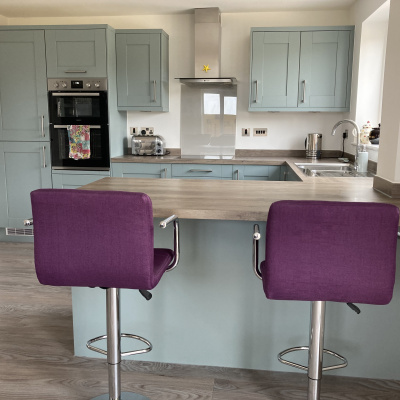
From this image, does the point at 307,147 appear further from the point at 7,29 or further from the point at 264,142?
the point at 7,29

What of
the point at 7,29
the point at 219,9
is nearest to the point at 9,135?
the point at 7,29

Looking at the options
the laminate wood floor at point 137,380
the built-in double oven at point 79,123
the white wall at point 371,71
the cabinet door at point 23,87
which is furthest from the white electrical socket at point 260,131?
the laminate wood floor at point 137,380

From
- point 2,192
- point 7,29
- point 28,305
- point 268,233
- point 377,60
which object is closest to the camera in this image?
point 268,233

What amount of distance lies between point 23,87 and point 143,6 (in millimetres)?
1470

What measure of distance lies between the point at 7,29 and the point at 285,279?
414 cm

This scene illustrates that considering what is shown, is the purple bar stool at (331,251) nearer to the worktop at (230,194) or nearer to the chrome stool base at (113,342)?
the worktop at (230,194)

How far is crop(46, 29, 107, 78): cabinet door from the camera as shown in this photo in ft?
14.3

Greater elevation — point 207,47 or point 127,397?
point 207,47

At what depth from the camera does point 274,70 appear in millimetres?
4484

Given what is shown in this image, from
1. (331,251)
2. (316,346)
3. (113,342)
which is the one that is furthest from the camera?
(113,342)

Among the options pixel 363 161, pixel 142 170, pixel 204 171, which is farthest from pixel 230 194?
pixel 142 170

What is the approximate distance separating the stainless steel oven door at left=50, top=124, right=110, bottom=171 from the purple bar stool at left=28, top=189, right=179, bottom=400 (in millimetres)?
3011

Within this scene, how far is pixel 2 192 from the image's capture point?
476cm

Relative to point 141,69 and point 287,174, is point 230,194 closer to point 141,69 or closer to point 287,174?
point 287,174
